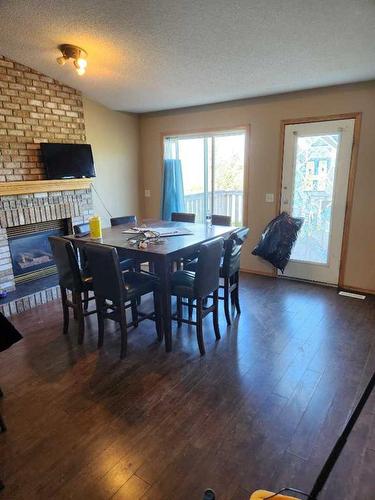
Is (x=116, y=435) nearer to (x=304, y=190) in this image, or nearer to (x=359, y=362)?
(x=359, y=362)

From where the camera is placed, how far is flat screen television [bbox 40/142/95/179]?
379cm

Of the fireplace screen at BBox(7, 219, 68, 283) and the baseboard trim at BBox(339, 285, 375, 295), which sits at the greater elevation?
the fireplace screen at BBox(7, 219, 68, 283)

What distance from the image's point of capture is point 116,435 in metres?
1.80

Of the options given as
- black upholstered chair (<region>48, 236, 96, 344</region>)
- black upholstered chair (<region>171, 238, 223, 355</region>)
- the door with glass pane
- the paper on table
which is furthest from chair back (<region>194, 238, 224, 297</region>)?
the door with glass pane

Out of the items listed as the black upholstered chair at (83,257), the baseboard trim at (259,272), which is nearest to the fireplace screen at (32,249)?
the black upholstered chair at (83,257)

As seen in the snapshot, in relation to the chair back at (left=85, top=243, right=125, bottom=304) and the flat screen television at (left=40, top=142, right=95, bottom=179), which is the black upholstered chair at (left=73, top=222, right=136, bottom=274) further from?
the flat screen television at (left=40, top=142, right=95, bottom=179)

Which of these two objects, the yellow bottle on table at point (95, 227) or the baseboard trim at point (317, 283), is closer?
the yellow bottle on table at point (95, 227)

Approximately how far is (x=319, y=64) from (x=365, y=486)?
3246 mm

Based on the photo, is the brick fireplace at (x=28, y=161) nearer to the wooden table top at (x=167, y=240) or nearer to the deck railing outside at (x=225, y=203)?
the wooden table top at (x=167, y=240)

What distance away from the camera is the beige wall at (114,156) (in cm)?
455

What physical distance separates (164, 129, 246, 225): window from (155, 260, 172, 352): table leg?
2.48 m

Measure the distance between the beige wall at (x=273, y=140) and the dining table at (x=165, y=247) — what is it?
4.47 feet

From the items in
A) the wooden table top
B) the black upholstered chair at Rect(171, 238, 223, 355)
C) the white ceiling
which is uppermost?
the white ceiling

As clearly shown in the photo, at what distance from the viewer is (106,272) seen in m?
2.42
